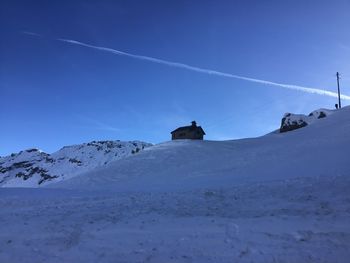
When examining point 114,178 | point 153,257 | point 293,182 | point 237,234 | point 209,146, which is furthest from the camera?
point 209,146

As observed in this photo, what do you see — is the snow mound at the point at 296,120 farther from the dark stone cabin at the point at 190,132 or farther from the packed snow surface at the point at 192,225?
the packed snow surface at the point at 192,225

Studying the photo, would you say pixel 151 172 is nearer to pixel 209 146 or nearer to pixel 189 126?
pixel 209 146

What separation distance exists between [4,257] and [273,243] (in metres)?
9.48

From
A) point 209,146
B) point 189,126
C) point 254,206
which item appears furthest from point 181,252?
point 189,126

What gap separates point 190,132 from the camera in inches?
3423

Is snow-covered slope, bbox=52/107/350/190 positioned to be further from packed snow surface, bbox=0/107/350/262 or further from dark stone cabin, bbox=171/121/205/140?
dark stone cabin, bbox=171/121/205/140

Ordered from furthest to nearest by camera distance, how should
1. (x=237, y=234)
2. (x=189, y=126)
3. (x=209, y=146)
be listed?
1. (x=189, y=126)
2. (x=209, y=146)
3. (x=237, y=234)

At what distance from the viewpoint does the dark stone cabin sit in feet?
285

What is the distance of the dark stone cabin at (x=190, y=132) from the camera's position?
86.8 meters

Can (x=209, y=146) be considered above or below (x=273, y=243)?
above

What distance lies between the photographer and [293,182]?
20.8 meters

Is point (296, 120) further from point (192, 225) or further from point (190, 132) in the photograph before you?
point (192, 225)

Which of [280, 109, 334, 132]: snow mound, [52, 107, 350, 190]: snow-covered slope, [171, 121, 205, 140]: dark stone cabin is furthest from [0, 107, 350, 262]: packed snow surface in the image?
[280, 109, 334, 132]: snow mound

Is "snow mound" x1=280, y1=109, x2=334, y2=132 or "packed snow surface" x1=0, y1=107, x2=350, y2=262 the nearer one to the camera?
"packed snow surface" x1=0, y1=107, x2=350, y2=262
